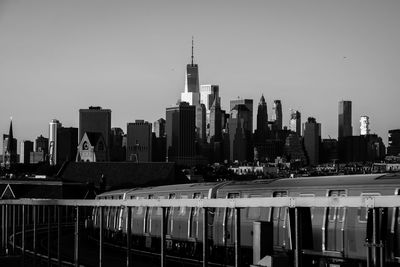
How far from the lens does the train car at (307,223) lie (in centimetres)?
1922

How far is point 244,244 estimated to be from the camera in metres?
25.1

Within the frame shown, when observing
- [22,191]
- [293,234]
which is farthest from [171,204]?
[22,191]

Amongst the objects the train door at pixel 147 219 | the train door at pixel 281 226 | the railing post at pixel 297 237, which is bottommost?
the train door at pixel 147 219

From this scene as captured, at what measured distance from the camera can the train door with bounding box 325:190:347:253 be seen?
21531mm

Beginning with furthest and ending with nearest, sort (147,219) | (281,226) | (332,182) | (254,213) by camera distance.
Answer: (147,219), (254,213), (332,182), (281,226)

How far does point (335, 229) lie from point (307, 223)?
22.9 ft

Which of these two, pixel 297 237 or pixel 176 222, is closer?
pixel 297 237

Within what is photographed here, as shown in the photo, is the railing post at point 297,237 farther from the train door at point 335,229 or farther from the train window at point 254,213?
the train window at point 254,213

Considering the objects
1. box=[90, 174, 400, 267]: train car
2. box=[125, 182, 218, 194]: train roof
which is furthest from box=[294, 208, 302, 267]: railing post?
box=[125, 182, 218, 194]: train roof

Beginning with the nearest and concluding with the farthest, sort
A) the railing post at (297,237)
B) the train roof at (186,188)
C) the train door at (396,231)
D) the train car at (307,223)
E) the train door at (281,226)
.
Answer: the railing post at (297,237)
the train door at (396,231)
the train car at (307,223)
the train door at (281,226)
the train roof at (186,188)

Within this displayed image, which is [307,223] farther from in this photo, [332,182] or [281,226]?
[332,182]

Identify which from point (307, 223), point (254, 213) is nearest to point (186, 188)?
point (254, 213)

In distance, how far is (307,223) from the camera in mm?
15086

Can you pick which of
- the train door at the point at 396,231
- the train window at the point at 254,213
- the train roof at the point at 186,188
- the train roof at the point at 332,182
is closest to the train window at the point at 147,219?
the train roof at the point at 186,188
